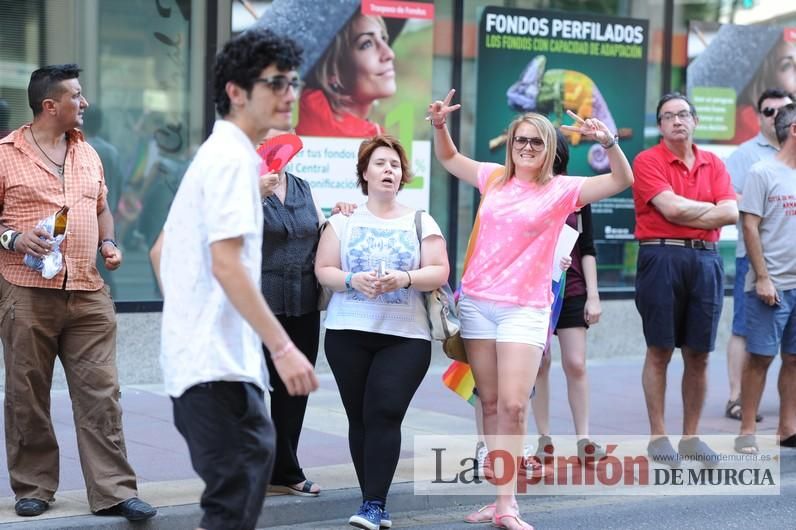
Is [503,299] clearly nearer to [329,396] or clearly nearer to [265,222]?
[265,222]

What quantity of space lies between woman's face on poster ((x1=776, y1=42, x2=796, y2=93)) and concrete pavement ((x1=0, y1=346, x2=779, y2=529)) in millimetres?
3145

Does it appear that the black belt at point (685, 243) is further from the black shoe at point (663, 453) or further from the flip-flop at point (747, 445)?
the flip-flop at point (747, 445)

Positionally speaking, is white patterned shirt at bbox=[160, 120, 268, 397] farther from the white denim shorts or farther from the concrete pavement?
the white denim shorts

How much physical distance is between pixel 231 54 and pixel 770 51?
9990 millimetres

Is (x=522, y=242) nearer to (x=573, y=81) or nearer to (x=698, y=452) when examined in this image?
(x=698, y=452)

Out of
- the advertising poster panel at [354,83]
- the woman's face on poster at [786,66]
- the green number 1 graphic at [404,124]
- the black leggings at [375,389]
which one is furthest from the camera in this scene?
the woman's face on poster at [786,66]

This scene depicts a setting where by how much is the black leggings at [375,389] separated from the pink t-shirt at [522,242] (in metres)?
0.45

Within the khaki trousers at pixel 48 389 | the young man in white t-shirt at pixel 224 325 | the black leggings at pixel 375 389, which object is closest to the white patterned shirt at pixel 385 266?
the black leggings at pixel 375 389

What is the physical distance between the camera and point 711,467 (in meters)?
7.65

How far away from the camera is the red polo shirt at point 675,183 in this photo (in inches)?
293

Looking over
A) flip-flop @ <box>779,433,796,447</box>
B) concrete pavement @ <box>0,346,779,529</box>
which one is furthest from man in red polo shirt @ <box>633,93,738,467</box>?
concrete pavement @ <box>0,346,779,529</box>

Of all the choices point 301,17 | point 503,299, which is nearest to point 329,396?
point 301,17

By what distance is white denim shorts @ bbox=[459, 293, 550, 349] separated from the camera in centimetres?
612

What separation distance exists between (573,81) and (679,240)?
15.1 feet
